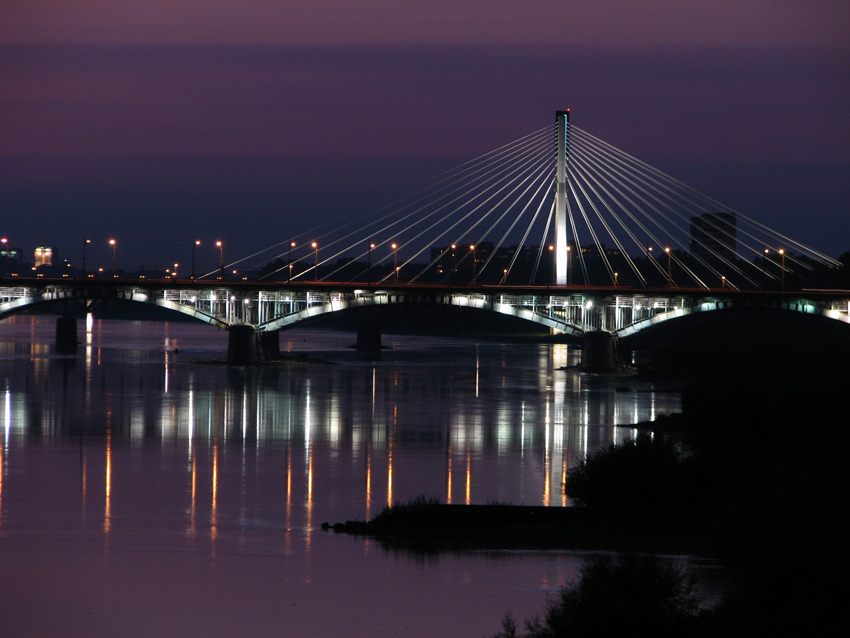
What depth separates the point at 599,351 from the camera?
80438mm

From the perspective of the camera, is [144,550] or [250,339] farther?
[250,339]

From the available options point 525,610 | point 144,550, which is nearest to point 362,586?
point 525,610

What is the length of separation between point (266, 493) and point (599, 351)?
5414cm

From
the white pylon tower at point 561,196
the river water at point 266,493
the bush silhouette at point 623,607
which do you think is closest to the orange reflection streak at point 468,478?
the river water at point 266,493

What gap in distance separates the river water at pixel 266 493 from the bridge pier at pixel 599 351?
45.0 ft

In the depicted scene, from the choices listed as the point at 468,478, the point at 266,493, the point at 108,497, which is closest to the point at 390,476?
the point at 468,478

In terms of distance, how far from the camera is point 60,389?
60.1 meters

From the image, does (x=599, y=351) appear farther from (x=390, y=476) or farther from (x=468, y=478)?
(x=390, y=476)

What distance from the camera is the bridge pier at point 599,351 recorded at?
3155 inches

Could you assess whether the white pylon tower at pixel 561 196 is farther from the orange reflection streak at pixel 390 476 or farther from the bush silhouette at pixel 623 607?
the bush silhouette at pixel 623 607

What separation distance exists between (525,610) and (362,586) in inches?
104

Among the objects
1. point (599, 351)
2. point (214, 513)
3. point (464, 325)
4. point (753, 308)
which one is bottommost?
point (214, 513)

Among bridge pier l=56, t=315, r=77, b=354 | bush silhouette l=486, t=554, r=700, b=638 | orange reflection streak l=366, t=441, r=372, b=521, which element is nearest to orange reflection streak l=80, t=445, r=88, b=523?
orange reflection streak l=366, t=441, r=372, b=521

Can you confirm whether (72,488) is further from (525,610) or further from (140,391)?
(140,391)
